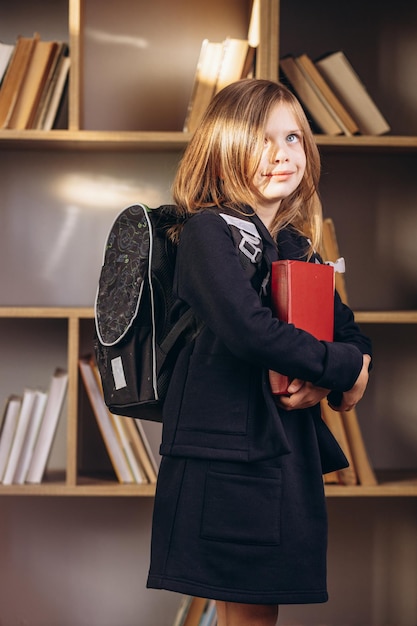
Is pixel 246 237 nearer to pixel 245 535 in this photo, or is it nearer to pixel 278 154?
pixel 278 154

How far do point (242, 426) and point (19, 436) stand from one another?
1036 mm

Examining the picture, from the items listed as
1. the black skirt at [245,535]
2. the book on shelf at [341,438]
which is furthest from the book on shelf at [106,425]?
the black skirt at [245,535]

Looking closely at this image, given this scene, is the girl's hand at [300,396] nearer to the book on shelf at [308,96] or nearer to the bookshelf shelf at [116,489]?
the bookshelf shelf at [116,489]

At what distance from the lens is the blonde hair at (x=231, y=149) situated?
141cm

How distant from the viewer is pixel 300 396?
1.31 metres

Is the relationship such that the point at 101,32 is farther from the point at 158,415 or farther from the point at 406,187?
the point at 158,415

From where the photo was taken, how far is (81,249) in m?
2.43

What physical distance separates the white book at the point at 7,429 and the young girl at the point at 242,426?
3.00 ft

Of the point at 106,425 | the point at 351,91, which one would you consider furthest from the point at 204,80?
the point at 106,425

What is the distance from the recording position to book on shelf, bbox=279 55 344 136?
7.06 feet

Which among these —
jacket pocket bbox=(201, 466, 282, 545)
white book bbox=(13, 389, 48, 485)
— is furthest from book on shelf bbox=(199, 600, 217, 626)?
jacket pocket bbox=(201, 466, 282, 545)

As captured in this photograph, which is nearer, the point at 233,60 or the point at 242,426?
the point at 242,426

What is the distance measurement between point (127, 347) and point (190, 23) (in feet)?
4.38

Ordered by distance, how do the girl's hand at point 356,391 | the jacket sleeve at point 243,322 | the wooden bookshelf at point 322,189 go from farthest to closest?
the wooden bookshelf at point 322,189 → the girl's hand at point 356,391 → the jacket sleeve at point 243,322
